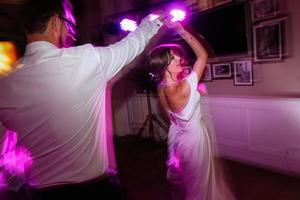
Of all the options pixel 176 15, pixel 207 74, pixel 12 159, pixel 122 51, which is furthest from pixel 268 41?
pixel 12 159

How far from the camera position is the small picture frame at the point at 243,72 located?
11.4 feet

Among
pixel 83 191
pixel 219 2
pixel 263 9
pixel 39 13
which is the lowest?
pixel 83 191

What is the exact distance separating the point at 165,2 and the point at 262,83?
159cm

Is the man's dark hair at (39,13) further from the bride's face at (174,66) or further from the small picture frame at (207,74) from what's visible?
the small picture frame at (207,74)

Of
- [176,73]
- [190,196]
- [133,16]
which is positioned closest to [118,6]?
[133,16]

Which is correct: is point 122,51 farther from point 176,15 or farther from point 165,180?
point 165,180

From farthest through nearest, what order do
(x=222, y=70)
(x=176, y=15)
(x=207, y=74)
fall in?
(x=207, y=74)
(x=222, y=70)
(x=176, y=15)

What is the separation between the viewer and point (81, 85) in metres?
1.11

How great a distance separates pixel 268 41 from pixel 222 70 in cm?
72

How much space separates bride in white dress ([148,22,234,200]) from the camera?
1959 millimetres

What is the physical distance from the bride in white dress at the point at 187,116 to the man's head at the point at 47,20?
36.9 inches

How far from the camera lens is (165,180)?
3400mm

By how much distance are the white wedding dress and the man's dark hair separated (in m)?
1.01

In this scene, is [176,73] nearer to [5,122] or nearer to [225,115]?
[5,122]
